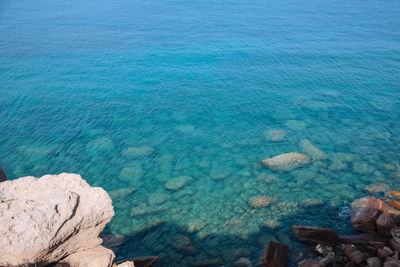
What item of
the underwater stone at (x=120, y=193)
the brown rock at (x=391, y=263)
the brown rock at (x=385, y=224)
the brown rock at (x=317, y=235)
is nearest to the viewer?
the brown rock at (x=391, y=263)

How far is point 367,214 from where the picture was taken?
13758 millimetres

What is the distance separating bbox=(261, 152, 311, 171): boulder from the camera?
62.4 ft

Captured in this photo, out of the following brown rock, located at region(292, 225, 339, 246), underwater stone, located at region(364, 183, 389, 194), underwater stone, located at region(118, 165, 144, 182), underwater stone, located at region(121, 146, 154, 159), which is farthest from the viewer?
underwater stone, located at region(121, 146, 154, 159)

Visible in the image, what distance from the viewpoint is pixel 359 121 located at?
2464 centimetres

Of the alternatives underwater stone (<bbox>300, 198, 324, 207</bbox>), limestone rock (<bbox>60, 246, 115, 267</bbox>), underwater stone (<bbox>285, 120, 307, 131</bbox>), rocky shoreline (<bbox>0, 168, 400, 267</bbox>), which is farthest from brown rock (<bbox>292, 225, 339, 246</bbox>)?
underwater stone (<bbox>285, 120, 307, 131</bbox>)

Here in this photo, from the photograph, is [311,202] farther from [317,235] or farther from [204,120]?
[204,120]

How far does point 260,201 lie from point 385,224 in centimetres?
590

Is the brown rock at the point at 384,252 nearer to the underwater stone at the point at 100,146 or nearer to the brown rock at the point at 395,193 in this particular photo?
the brown rock at the point at 395,193

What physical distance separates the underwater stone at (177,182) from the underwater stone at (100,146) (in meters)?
5.64

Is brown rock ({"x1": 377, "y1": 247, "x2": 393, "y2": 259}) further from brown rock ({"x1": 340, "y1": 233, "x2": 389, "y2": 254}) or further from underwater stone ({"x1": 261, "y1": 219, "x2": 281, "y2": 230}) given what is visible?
underwater stone ({"x1": 261, "y1": 219, "x2": 281, "y2": 230})

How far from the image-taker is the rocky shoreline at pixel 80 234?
25.1 feet

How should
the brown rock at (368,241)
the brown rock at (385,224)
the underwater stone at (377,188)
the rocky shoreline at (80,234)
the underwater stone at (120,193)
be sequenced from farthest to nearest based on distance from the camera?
the underwater stone at (120,193)
the underwater stone at (377,188)
the brown rock at (385,224)
the brown rock at (368,241)
the rocky shoreline at (80,234)

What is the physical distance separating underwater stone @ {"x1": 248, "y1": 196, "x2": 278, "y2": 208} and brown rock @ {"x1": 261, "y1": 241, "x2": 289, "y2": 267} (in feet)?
12.1

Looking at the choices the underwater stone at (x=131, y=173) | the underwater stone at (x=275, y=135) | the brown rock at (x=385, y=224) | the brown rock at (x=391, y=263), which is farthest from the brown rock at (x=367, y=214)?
the underwater stone at (x=131, y=173)
